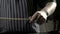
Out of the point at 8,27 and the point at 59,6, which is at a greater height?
the point at 59,6

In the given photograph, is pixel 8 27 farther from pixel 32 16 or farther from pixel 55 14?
pixel 55 14

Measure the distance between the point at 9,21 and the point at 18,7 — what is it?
9 centimetres

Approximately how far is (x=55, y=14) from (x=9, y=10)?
0.89 feet

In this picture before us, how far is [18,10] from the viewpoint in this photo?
57 cm

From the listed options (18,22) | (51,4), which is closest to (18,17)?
(18,22)

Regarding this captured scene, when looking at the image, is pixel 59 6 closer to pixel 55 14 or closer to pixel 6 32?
pixel 55 14

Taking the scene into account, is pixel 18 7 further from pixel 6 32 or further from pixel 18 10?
pixel 6 32

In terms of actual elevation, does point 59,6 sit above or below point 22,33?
above

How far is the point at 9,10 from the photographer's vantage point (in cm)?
57

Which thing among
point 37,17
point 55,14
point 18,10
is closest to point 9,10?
point 18,10

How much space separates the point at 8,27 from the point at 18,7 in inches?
5.0

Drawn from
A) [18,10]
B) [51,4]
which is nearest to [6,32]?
[18,10]

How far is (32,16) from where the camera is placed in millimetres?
560

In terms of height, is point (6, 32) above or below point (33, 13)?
below
